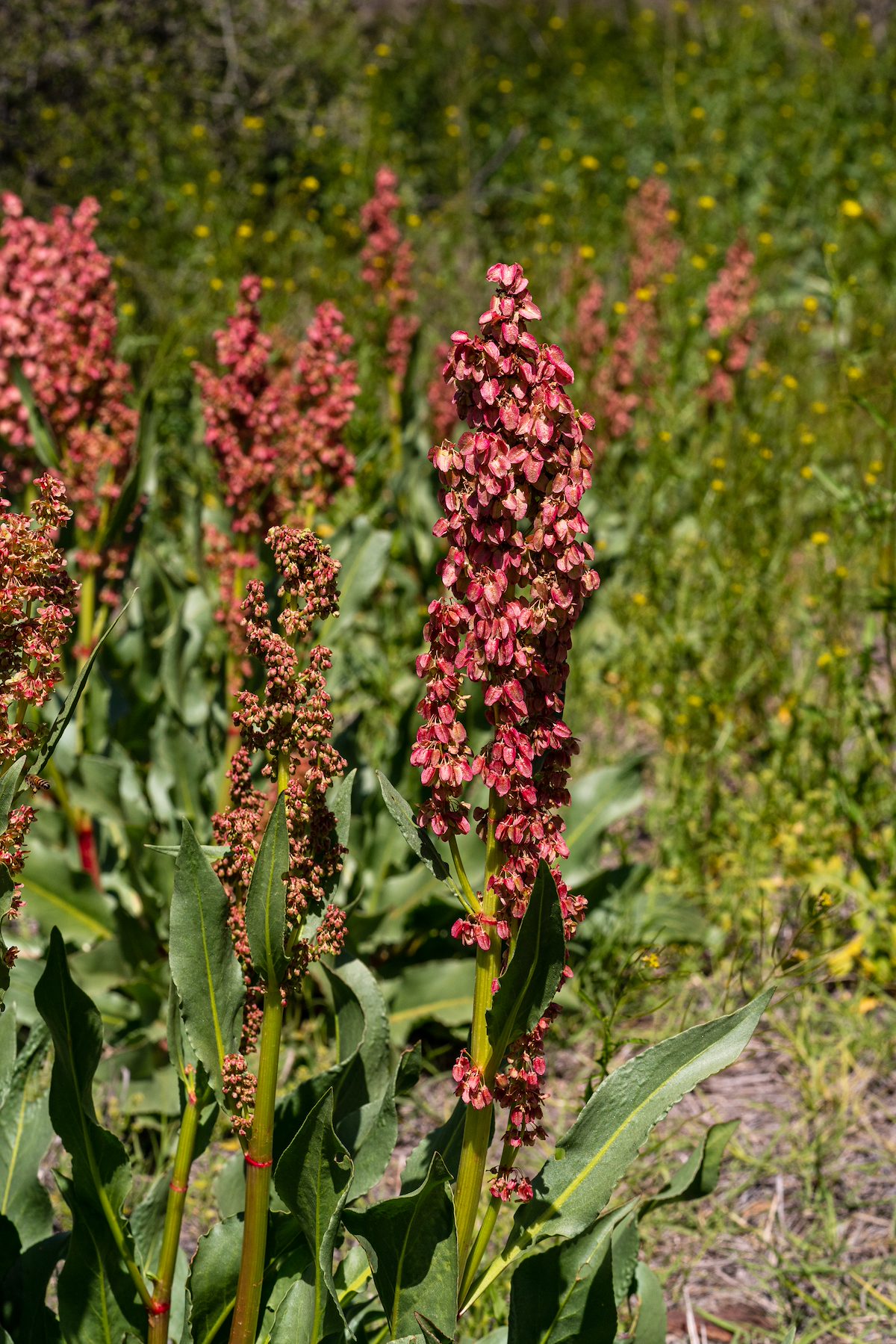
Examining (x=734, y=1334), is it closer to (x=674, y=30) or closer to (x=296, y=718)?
(x=296, y=718)

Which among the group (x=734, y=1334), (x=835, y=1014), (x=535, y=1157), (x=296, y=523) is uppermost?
(x=296, y=523)

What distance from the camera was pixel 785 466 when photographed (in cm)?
483

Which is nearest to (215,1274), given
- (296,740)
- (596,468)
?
(296,740)

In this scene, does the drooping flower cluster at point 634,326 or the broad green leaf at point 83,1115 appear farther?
the drooping flower cluster at point 634,326

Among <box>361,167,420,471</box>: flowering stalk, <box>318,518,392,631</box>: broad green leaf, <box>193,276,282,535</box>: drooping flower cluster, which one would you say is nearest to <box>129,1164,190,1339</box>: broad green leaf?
<box>193,276,282,535</box>: drooping flower cluster

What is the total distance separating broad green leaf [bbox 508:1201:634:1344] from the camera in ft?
5.09

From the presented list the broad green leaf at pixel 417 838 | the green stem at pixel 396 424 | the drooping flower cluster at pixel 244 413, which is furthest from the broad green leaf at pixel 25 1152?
the green stem at pixel 396 424

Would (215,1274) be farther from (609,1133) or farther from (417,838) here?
(417,838)

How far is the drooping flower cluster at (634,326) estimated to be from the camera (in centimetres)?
523

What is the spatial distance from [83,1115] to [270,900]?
433 mm

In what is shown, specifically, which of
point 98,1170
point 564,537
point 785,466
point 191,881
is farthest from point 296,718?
point 785,466

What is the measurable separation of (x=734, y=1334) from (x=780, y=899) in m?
1.28

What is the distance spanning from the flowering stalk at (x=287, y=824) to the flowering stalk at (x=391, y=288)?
2.93 metres

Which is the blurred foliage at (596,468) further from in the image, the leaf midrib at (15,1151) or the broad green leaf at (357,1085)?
the leaf midrib at (15,1151)
